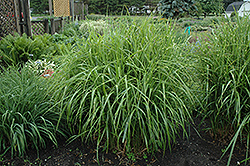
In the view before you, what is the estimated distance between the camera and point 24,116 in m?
1.88

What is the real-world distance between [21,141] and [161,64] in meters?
1.29

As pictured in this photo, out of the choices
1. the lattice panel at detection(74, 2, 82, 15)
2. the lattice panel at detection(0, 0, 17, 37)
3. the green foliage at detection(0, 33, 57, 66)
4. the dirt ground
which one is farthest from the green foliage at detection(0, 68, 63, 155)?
the lattice panel at detection(74, 2, 82, 15)

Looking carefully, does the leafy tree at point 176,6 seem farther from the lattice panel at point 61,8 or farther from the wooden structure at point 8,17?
the wooden structure at point 8,17

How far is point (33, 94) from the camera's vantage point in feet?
6.39

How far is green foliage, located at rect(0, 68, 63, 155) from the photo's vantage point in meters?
1.76

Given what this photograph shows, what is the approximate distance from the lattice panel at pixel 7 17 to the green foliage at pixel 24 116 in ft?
11.8

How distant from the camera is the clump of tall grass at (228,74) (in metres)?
1.75

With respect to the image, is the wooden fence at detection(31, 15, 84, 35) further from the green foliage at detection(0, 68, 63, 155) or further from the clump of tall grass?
the clump of tall grass

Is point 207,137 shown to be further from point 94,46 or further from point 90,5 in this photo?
point 90,5

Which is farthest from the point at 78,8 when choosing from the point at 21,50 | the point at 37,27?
the point at 21,50

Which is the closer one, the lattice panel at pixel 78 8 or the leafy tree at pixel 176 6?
the leafy tree at pixel 176 6

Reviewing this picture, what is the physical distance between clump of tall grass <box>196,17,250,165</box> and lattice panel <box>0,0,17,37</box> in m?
4.79

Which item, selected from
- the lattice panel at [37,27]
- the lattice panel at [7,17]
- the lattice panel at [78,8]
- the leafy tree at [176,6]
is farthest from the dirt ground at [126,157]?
the lattice panel at [78,8]

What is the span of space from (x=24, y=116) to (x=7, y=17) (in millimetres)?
4303
